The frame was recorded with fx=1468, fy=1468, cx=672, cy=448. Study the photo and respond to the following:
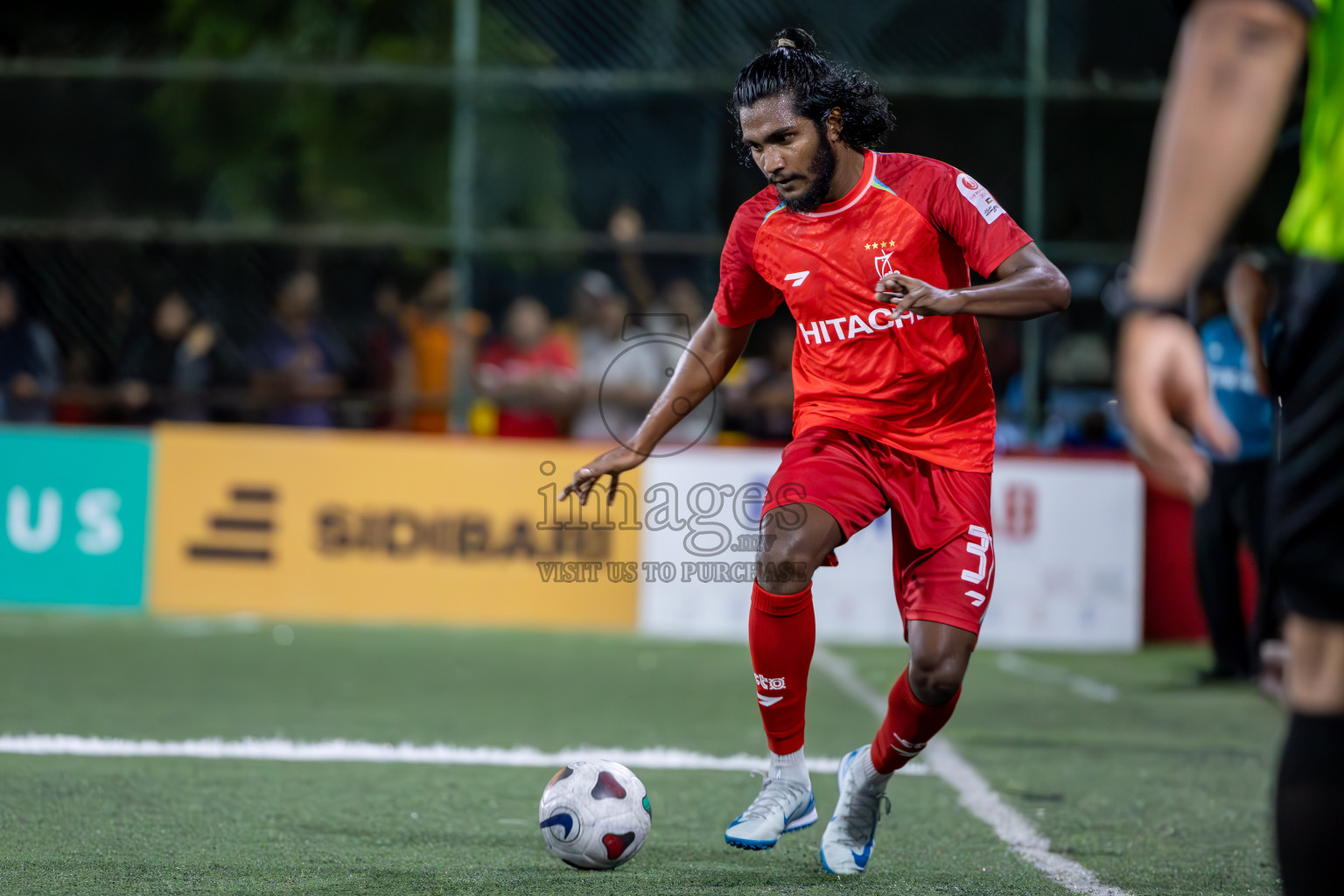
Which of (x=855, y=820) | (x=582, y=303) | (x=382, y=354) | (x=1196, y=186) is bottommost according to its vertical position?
(x=855, y=820)

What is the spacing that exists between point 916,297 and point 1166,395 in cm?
155

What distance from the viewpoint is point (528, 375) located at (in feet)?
34.7

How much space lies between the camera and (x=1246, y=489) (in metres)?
8.36

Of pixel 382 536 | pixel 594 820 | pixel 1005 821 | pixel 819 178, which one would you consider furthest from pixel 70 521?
pixel 819 178

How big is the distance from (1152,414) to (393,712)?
5.10m

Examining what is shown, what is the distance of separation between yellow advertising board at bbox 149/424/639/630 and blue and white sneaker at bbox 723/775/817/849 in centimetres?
581

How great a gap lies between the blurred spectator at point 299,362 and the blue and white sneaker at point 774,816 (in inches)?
282

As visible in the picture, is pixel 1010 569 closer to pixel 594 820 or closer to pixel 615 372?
pixel 615 372

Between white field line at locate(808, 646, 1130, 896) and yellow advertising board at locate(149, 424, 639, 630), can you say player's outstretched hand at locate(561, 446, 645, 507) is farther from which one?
yellow advertising board at locate(149, 424, 639, 630)

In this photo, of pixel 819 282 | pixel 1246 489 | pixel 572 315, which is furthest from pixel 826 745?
pixel 572 315

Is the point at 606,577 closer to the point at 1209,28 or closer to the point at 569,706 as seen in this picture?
the point at 569,706

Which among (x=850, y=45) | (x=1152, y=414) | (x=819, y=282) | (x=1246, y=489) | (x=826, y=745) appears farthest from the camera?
(x=850, y=45)

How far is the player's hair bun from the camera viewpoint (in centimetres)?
405

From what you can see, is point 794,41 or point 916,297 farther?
Result: point 794,41
